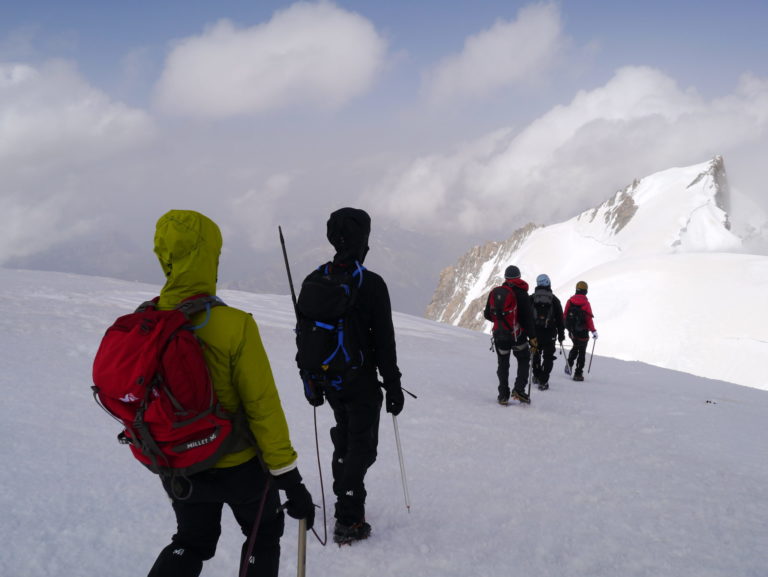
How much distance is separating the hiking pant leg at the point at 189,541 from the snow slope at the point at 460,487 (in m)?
1.14

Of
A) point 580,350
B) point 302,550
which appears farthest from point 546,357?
point 302,550

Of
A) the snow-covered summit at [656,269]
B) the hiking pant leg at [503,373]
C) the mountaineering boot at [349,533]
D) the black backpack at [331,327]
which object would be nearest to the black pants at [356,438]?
the mountaineering boot at [349,533]

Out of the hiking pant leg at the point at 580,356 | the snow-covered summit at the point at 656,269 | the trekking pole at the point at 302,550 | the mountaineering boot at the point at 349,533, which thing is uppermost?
the snow-covered summit at the point at 656,269

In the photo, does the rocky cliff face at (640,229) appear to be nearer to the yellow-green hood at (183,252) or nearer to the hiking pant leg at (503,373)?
the hiking pant leg at (503,373)

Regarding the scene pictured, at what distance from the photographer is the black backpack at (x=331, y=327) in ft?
12.9

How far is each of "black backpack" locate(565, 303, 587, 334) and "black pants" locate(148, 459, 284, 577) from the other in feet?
37.4

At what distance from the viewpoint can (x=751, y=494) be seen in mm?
5480

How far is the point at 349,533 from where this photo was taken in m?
4.22

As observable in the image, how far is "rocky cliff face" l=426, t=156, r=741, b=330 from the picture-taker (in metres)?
88.6

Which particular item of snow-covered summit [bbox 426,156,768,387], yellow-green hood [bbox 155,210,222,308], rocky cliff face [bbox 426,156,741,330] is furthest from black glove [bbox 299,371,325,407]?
rocky cliff face [bbox 426,156,741,330]

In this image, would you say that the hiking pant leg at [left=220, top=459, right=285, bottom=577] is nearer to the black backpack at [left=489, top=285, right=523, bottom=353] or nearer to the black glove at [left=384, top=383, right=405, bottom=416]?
the black glove at [left=384, top=383, right=405, bottom=416]

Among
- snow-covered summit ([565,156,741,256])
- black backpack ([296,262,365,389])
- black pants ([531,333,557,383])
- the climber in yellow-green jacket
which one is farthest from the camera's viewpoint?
snow-covered summit ([565,156,741,256])

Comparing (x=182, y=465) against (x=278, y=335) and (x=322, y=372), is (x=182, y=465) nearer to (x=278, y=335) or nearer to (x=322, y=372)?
(x=322, y=372)

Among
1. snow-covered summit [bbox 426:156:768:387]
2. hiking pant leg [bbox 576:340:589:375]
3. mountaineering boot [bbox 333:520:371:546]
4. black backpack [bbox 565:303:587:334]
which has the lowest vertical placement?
mountaineering boot [bbox 333:520:371:546]
